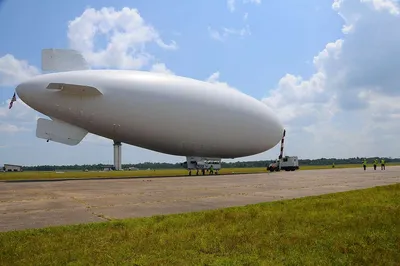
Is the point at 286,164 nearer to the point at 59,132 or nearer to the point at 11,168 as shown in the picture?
the point at 59,132

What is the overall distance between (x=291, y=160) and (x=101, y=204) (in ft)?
167

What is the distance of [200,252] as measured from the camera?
568 centimetres

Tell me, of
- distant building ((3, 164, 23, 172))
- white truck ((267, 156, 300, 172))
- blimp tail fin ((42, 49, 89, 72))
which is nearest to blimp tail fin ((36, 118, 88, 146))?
blimp tail fin ((42, 49, 89, 72))

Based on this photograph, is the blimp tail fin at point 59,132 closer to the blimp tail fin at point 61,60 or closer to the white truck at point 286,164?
the blimp tail fin at point 61,60

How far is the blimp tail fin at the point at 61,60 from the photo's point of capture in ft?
115

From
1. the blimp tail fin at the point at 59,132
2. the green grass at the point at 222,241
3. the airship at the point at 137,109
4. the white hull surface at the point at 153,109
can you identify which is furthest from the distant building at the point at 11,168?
the green grass at the point at 222,241

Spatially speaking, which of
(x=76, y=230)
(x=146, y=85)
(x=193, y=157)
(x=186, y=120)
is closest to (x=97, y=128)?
(x=146, y=85)

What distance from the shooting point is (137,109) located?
33.6 metres

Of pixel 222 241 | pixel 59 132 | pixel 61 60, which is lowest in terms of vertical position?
pixel 222 241

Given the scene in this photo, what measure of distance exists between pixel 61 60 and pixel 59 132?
777 cm

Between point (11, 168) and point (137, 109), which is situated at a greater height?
point (137, 109)

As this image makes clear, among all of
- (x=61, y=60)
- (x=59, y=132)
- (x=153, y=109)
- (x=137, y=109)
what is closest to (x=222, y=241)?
(x=137, y=109)

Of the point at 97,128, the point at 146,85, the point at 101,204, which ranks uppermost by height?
the point at 146,85

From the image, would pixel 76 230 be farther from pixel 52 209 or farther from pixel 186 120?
pixel 186 120
